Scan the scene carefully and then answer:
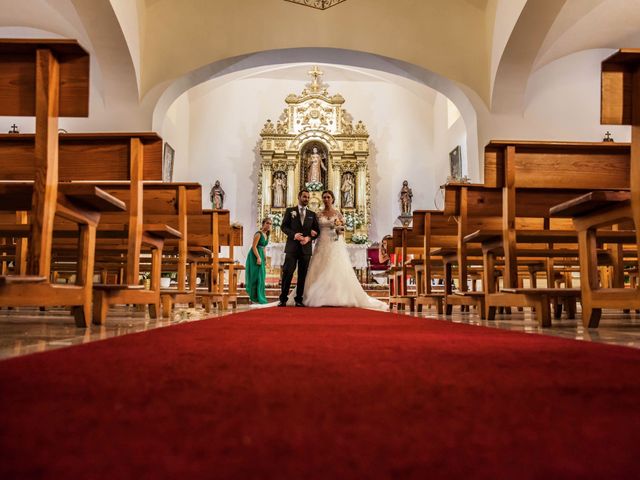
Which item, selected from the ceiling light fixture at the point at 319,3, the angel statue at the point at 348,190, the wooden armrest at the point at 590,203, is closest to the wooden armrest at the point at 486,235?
the wooden armrest at the point at 590,203

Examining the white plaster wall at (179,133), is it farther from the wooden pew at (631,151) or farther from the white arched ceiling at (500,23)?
the wooden pew at (631,151)

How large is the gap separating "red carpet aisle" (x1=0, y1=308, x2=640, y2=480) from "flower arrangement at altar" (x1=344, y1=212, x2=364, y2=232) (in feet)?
40.7

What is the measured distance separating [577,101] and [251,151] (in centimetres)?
749

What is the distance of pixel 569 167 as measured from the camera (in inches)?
152

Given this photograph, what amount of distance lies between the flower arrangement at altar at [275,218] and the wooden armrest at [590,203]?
10.9m

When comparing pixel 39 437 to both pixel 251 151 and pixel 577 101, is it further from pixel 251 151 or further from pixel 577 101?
pixel 251 151

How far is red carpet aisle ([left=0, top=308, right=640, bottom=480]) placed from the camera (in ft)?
1.86

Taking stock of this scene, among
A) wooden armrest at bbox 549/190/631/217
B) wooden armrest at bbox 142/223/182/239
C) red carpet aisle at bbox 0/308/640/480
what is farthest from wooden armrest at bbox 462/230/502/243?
red carpet aisle at bbox 0/308/640/480

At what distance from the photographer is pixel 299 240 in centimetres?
654

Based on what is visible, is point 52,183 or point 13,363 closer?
point 13,363

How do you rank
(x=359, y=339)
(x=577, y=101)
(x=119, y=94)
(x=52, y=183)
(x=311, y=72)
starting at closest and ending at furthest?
1. (x=359, y=339)
2. (x=52, y=183)
3. (x=119, y=94)
4. (x=577, y=101)
5. (x=311, y=72)

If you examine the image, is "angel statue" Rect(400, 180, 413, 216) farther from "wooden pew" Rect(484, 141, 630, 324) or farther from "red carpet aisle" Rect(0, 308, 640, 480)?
"red carpet aisle" Rect(0, 308, 640, 480)

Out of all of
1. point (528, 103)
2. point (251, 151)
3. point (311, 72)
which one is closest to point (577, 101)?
point (528, 103)

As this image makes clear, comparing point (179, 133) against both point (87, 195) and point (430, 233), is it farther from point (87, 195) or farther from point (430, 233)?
point (87, 195)
